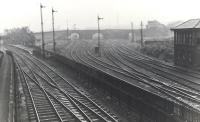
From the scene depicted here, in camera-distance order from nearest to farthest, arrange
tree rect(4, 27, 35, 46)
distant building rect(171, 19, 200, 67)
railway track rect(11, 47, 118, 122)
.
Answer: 1. railway track rect(11, 47, 118, 122)
2. distant building rect(171, 19, 200, 67)
3. tree rect(4, 27, 35, 46)

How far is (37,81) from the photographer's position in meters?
31.9

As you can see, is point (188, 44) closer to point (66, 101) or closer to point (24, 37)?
point (66, 101)

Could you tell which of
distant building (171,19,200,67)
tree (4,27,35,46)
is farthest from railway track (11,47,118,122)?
tree (4,27,35,46)

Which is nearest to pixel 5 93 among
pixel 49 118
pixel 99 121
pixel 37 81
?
pixel 37 81

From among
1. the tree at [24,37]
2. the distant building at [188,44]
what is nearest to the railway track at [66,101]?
the distant building at [188,44]

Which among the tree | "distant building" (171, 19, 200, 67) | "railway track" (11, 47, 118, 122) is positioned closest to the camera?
"railway track" (11, 47, 118, 122)

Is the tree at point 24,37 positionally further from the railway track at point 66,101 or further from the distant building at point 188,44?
the railway track at point 66,101

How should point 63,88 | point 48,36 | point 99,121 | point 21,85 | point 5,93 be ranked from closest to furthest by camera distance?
1. point 99,121
2. point 5,93
3. point 63,88
4. point 21,85
5. point 48,36

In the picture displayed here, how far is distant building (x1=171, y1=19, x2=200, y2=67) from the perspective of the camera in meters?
35.3

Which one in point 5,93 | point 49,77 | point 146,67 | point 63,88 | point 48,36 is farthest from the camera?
point 48,36

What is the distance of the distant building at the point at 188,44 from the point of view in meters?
35.3

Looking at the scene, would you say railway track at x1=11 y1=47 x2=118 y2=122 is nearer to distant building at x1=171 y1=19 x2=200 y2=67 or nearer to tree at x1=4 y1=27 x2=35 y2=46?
distant building at x1=171 y1=19 x2=200 y2=67

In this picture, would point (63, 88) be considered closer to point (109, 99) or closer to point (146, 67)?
point (109, 99)

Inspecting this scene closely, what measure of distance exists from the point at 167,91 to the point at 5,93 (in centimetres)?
1331
